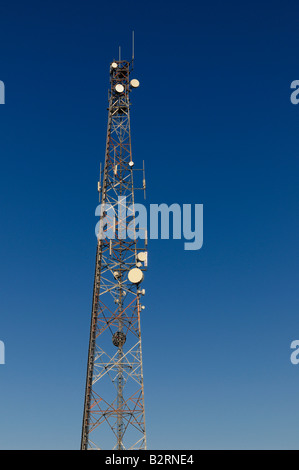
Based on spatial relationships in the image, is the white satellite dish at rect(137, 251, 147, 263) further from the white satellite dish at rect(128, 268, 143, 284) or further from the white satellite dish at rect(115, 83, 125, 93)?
the white satellite dish at rect(115, 83, 125, 93)

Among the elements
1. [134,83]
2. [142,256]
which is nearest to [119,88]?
[134,83]

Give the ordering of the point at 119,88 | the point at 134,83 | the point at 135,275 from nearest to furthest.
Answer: the point at 135,275, the point at 119,88, the point at 134,83

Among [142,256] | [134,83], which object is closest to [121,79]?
[134,83]

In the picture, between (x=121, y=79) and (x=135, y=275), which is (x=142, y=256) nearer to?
(x=135, y=275)

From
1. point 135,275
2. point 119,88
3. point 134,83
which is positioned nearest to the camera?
point 135,275

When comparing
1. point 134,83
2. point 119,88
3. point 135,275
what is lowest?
point 135,275

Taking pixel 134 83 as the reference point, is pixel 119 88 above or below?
below

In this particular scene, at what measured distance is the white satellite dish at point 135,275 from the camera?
178 feet

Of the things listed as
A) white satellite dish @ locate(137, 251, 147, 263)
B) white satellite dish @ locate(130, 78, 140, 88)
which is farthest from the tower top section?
white satellite dish @ locate(137, 251, 147, 263)

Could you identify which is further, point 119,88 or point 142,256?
point 119,88

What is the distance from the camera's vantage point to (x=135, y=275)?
5453 centimetres

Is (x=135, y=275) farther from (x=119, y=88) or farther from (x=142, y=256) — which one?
(x=119, y=88)
